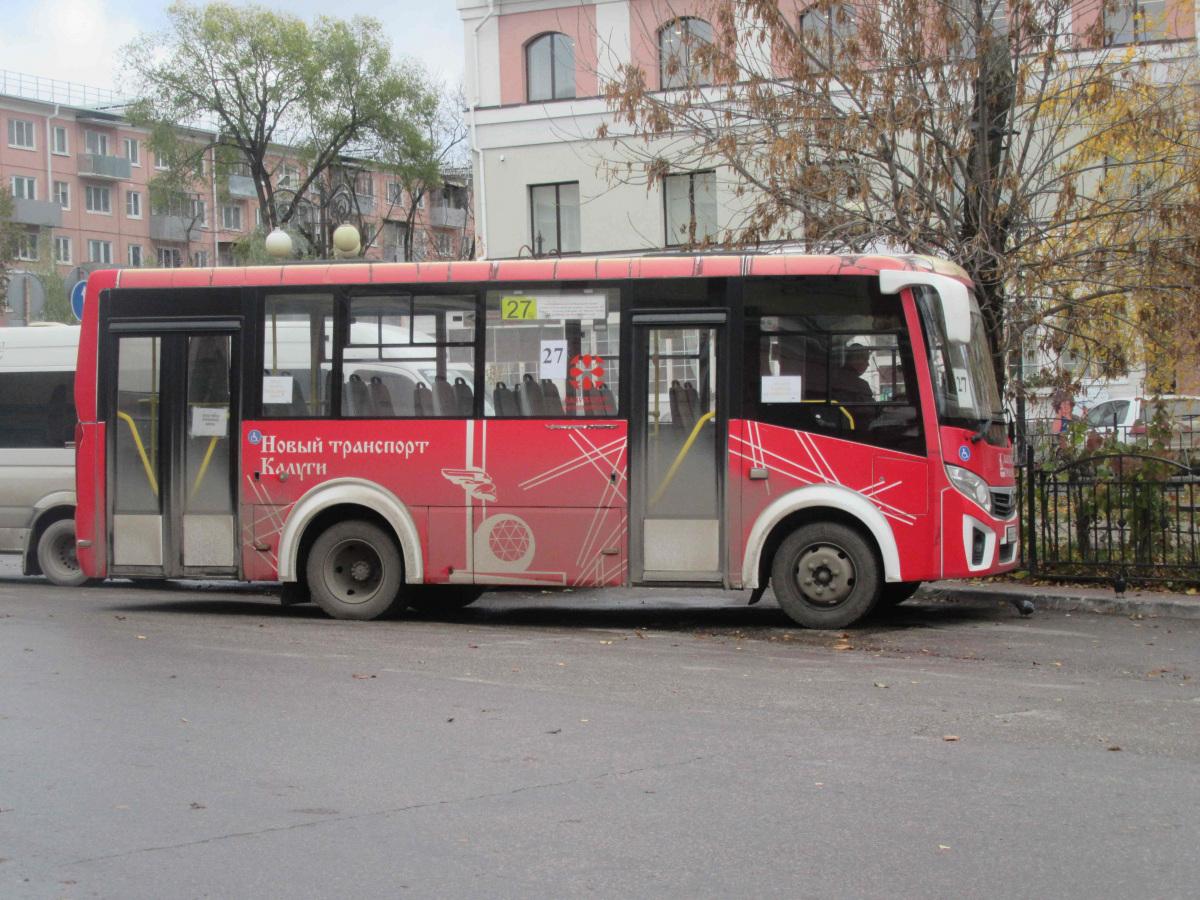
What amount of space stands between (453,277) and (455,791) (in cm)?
662

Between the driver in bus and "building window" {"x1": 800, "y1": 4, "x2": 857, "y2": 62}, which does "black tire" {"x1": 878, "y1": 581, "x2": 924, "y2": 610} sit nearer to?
the driver in bus

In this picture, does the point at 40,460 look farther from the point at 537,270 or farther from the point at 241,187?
the point at 241,187

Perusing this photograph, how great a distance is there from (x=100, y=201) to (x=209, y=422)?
71385 mm

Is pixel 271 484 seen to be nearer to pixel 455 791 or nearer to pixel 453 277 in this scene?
pixel 453 277

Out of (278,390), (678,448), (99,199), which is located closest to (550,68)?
(278,390)

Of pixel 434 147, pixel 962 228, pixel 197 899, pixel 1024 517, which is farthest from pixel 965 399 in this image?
pixel 434 147

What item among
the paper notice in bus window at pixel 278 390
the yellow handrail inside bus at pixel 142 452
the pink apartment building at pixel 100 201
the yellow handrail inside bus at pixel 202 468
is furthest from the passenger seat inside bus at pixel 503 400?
the pink apartment building at pixel 100 201

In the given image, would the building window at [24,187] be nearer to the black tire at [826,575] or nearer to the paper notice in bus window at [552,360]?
→ the paper notice in bus window at [552,360]

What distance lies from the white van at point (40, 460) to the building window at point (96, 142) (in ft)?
218

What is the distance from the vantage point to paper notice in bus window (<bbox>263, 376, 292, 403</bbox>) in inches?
476

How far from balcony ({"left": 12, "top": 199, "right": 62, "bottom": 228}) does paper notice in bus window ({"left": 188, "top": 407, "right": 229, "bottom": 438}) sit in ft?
210

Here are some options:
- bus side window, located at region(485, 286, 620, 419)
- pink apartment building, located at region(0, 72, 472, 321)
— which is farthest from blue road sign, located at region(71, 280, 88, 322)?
pink apartment building, located at region(0, 72, 472, 321)

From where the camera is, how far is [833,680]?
854cm

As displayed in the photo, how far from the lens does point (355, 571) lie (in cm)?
1211
